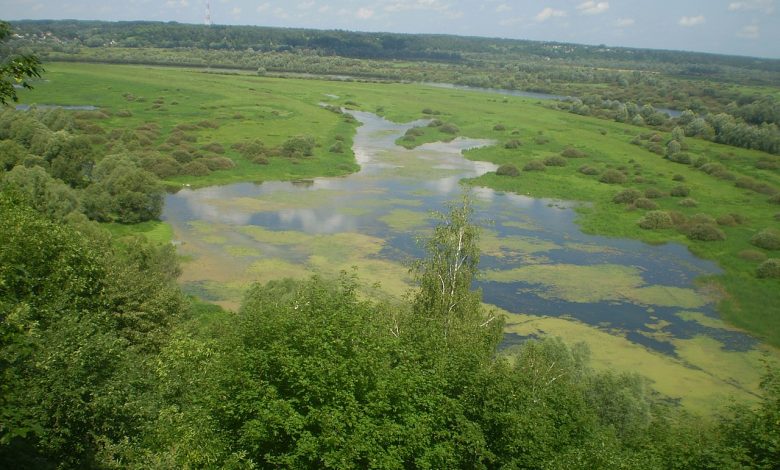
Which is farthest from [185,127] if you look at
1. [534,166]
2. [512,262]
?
[512,262]

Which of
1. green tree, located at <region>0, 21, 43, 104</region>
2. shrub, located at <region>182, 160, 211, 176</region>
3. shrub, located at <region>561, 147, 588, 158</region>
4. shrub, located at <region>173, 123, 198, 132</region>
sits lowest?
shrub, located at <region>182, 160, 211, 176</region>

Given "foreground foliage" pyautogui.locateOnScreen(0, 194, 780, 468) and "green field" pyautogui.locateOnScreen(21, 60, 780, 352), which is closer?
"foreground foliage" pyautogui.locateOnScreen(0, 194, 780, 468)

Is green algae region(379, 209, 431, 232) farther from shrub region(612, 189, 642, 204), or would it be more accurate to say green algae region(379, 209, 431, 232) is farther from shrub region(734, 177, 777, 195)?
shrub region(734, 177, 777, 195)

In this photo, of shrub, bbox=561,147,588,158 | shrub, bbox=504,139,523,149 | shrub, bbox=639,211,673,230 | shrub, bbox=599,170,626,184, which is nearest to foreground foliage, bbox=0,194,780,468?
shrub, bbox=639,211,673,230

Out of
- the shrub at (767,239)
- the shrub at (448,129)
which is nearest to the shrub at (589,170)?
the shrub at (767,239)

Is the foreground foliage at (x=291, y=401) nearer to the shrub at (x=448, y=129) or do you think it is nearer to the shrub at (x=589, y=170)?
the shrub at (x=589, y=170)

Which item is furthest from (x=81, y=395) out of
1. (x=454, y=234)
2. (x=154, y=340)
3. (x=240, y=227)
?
(x=240, y=227)
